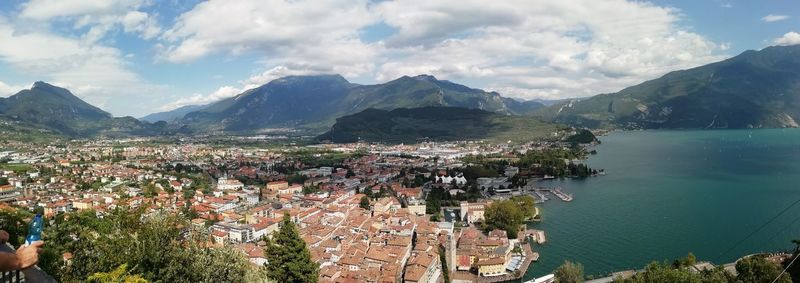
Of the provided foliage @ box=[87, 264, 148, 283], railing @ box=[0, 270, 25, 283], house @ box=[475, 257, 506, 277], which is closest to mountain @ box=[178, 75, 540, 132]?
house @ box=[475, 257, 506, 277]

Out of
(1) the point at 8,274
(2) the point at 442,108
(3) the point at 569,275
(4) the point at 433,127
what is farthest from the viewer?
(2) the point at 442,108

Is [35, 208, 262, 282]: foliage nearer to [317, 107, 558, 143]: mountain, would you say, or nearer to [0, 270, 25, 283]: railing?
[0, 270, 25, 283]: railing

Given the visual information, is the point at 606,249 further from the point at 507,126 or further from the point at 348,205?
the point at 507,126

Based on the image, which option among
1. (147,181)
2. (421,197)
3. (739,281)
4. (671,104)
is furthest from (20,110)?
(671,104)

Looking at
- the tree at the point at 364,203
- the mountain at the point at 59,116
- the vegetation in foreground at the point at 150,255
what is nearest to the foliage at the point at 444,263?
the tree at the point at 364,203

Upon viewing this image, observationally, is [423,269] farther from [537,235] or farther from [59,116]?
[59,116]

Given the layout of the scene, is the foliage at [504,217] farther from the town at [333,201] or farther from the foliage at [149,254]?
the foliage at [149,254]

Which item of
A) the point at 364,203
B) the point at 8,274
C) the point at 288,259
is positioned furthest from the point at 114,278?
the point at 364,203
